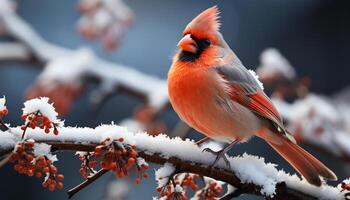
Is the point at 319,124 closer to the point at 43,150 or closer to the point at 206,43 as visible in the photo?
the point at 206,43

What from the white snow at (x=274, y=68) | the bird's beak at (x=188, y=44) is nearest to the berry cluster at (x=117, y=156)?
the bird's beak at (x=188, y=44)

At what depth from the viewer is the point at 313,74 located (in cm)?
728

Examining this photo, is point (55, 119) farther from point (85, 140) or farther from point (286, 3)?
point (286, 3)

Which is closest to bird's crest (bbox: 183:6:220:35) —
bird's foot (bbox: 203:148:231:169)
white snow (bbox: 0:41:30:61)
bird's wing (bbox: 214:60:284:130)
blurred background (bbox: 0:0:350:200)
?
bird's wing (bbox: 214:60:284:130)

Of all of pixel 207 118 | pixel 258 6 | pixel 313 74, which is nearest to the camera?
pixel 207 118

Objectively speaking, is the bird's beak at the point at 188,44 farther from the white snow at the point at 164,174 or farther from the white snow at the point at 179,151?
the white snow at the point at 164,174

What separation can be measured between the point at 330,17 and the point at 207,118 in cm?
569

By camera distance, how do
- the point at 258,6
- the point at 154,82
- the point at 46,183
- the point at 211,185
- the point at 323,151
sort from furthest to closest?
the point at 258,6
the point at 154,82
the point at 323,151
the point at 211,185
the point at 46,183

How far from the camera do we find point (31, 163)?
1344 mm

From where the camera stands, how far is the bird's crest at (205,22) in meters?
2.20

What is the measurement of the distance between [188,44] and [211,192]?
2.38 ft

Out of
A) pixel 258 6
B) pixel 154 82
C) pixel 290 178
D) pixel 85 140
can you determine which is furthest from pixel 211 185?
pixel 258 6

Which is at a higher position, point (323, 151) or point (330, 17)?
point (330, 17)

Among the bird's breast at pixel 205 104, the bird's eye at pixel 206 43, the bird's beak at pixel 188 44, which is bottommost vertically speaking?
the bird's breast at pixel 205 104
